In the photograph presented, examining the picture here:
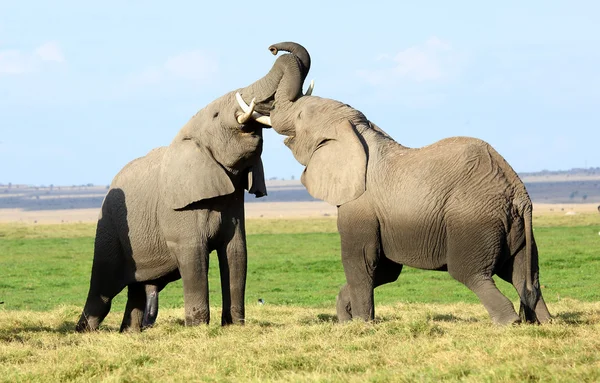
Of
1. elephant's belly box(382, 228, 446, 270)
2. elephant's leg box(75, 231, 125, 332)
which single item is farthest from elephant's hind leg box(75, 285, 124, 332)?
elephant's belly box(382, 228, 446, 270)

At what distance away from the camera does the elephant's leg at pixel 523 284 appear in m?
9.58

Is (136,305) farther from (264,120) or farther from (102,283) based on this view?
(264,120)

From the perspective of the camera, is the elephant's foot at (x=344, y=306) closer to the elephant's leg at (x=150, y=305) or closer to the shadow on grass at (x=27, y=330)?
the elephant's leg at (x=150, y=305)

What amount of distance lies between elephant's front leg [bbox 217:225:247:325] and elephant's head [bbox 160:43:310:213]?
552mm

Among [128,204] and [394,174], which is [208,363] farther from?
[128,204]

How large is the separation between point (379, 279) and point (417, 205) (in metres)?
1.11

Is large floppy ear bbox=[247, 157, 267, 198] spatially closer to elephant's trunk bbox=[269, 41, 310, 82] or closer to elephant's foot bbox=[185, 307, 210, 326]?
elephant's trunk bbox=[269, 41, 310, 82]

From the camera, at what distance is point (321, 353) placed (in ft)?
27.0

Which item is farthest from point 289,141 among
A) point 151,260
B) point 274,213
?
point 274,213

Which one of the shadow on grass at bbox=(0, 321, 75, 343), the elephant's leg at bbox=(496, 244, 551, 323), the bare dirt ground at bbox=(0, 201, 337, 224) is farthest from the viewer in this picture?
the bare dirt ground at bbox=(0, 201, 337, 224)

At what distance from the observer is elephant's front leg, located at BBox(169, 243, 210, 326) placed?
1048cm

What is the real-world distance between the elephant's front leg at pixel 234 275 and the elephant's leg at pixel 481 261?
2.27 m

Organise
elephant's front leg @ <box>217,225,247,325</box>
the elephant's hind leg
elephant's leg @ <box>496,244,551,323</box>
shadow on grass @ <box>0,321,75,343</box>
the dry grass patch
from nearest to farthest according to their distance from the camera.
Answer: the dry grass patch → elephant's leg @ <box>496,244,551,323</box> → shadow on grass @ <box>0,321,75,343</box> → elephant's front leg @ <box>217,225,247,325</box> → the elephant's hind leg

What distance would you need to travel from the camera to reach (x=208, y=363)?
8.03 meters
